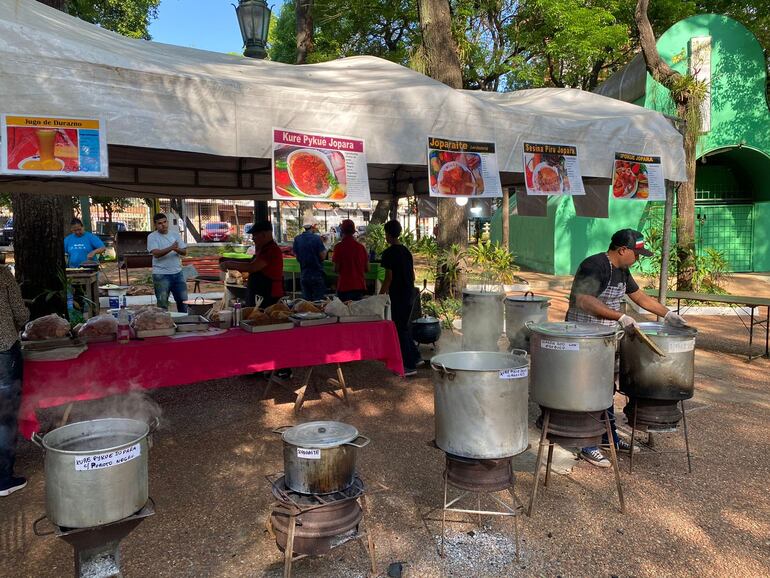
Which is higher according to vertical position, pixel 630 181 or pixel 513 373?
pixel 630 181

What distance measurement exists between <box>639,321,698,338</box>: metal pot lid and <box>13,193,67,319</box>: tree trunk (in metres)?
5.93

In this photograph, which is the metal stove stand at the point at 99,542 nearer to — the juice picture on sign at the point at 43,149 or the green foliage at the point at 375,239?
the juice picture on sign at the point at 43,149

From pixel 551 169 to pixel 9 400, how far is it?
4278mm

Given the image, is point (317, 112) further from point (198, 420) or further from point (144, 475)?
point (198, 420)

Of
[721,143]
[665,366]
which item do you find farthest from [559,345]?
[721,143]

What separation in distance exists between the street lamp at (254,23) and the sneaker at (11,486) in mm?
5468

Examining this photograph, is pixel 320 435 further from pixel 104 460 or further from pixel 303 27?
pixel 303 27

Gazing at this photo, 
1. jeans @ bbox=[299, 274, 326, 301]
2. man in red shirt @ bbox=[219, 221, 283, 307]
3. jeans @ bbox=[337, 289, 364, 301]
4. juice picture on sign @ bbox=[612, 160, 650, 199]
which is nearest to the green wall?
jeans @ bbox=[299, 274, 326, 301]

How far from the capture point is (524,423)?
3.03m

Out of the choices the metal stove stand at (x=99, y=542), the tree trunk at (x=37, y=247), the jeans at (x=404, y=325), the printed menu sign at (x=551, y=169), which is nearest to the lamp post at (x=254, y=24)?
the tree trunk at (x=37, y=247)

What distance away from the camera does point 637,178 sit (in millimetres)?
4887

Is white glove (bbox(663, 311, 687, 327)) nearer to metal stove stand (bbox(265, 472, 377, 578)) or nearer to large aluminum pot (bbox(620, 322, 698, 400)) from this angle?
large aluminum pot (bbox(620, 322, 698, 400))

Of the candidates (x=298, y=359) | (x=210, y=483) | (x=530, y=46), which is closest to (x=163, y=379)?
(x=210, y=483)

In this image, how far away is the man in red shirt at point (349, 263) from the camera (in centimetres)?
814
